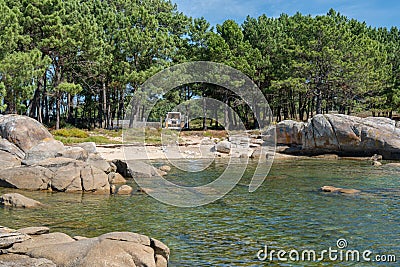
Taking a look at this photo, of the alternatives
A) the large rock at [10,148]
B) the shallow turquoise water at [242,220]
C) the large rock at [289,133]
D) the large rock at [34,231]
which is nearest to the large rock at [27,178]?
the shallow turquoise water at [242,220]

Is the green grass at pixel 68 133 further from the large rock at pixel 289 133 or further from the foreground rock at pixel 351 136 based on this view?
the foreground rock at pixel 351 136

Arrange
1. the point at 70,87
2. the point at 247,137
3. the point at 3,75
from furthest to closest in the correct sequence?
the point at 247,137, the point at 70,87, the point at 3,75

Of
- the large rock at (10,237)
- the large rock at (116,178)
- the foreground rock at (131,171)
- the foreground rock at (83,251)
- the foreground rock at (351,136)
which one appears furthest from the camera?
the foreground rock at (351,136)

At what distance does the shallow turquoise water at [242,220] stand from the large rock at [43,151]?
4.16 m

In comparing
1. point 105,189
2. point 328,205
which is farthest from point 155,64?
point 328,205

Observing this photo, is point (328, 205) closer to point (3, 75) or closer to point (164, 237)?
point (164, 237)

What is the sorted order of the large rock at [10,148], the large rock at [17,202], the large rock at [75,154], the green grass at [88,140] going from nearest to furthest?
the large rock at [17,202] < the large rock at [10,148] < the large rock at [75,154] < the green grass at [88,140]

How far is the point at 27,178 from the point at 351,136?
27.7 m

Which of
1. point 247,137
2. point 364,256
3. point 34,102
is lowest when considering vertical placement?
point 364,256

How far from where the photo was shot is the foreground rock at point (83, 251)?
8781mm

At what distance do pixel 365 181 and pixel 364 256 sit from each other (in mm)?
14365

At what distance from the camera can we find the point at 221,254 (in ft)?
36.2
